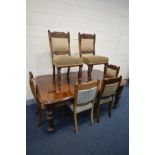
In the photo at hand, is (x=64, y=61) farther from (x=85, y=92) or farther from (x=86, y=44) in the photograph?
(x=86, y=44)

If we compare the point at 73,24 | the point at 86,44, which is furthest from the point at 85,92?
the point at 73,24

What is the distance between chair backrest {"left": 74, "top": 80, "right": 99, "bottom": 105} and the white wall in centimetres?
129

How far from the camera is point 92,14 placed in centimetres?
335

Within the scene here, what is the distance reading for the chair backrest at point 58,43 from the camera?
8.29 ft

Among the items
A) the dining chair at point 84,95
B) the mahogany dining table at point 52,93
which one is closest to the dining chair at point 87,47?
the mahogany dining table at point 52,93

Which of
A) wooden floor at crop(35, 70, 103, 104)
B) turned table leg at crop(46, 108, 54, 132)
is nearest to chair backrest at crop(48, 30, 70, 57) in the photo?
wooden floor at crop(35, 70, 103, 104)

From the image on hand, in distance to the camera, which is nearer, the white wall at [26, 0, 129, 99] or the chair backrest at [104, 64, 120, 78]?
the white wall at [26, 0, 129, 99]

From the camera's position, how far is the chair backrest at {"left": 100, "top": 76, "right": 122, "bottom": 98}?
2.16 m

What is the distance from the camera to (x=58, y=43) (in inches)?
102

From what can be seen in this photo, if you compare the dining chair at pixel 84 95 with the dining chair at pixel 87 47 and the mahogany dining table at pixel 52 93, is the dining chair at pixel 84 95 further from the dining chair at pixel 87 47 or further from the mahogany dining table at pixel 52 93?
the dining chair at pixel 87 47

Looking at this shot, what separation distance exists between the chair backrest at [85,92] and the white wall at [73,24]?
1.29 meters

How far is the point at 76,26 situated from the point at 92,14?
1.80 feet

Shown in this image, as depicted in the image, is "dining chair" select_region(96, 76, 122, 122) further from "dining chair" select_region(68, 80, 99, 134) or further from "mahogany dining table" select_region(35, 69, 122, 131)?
"mahogany dining table" select_region(35, 69, 122, 131)
